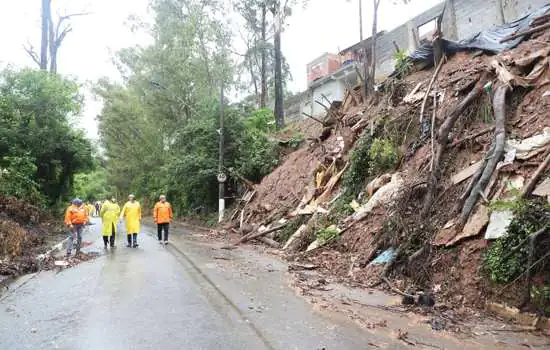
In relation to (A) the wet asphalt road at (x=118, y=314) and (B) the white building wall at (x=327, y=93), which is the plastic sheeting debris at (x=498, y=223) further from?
(B) the white building wall at (x=327, y=93)

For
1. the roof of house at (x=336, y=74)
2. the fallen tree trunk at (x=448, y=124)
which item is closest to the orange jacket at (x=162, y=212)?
the fallen tree trunk at (x=448, y=124)

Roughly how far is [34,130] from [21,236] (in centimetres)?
972

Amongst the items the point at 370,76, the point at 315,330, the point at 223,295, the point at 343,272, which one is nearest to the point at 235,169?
the point at 370,76

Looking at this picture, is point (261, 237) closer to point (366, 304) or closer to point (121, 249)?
point (121, 249)

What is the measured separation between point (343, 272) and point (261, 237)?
258 inches

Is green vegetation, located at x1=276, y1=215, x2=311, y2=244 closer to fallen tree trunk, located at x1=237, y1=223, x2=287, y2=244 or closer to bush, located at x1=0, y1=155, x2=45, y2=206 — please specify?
fallen tree trunk, located at x1=237, y1=223, x2=287, y2=244

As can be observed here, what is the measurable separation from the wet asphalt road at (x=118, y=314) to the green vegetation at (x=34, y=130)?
34.2 feet

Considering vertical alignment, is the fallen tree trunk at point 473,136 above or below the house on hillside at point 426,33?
below

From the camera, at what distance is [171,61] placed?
114 ft

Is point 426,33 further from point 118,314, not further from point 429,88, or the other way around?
point 118,314

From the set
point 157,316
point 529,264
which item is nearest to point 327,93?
point 529,264

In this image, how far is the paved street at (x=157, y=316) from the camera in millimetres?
5266

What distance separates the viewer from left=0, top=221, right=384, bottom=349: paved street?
5266mm

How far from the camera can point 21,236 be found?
40.4 ft
